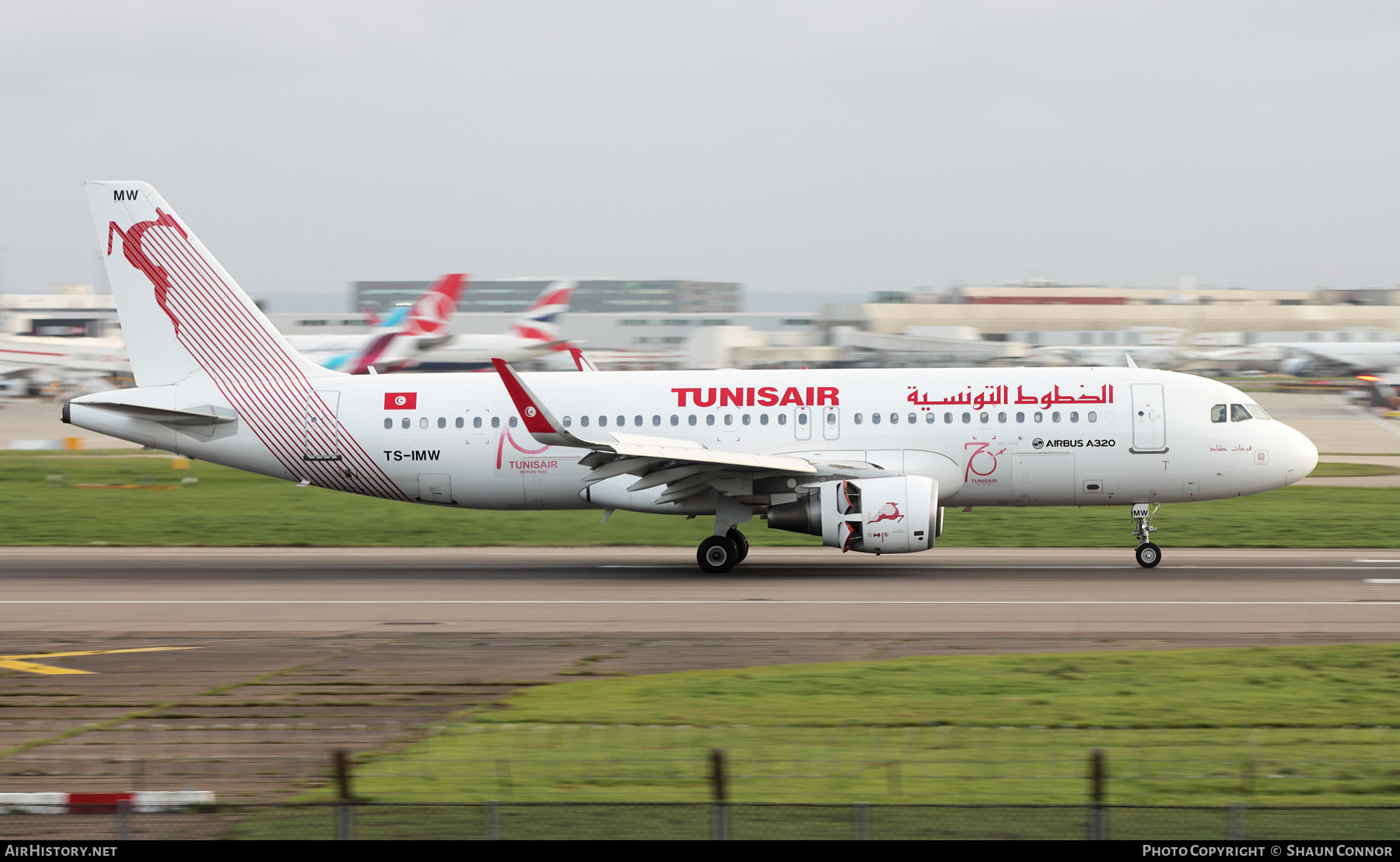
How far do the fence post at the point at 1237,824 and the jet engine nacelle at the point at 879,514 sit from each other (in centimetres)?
1646

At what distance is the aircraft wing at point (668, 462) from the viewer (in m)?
23.8

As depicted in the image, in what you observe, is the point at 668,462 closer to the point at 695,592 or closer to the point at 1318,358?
the point at 695,592

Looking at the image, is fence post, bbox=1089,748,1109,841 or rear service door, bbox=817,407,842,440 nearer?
fence post, bbox=1089,748,1109,841

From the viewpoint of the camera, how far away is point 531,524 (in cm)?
3391

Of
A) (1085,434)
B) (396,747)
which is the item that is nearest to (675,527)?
Result: (1085,434)

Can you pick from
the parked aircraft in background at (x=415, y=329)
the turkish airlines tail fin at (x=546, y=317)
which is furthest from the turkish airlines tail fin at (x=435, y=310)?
the turkish airlines tail fin at (x=546, y=317)

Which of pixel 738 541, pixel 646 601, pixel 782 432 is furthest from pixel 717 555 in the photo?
pixel 646 601

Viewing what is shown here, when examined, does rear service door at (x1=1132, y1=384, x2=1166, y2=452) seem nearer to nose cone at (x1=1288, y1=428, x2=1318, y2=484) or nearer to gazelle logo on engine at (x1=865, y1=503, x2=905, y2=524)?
nose cone at (x1=1288, y1=428, x2=1318, y2=484)

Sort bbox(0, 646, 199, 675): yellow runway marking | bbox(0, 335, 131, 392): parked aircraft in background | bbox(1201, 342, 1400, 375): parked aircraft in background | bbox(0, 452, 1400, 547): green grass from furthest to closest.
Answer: bbox(0, 335, 131, 392): parked aircraft in background < bbox(1201, 342, 1400, 375): parked aircraft in background < bbox(0, 452, 1400, 547): green grass < bbox(0, 646, 199, 675): yellow runway marking

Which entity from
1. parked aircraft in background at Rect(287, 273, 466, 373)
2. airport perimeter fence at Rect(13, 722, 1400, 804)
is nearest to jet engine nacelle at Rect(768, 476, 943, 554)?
airport perimeter fence at Rect(13, 722, 1400, 804)

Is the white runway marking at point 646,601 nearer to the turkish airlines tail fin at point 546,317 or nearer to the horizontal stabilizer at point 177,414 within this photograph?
the horizontal stabilizer at point 177,414

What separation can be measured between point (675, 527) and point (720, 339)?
8870 cm

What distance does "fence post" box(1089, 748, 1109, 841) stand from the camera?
739cm

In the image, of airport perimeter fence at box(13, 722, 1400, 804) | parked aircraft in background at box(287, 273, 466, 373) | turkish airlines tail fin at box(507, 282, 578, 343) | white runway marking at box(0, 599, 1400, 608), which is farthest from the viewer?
turkish airlines tail fin at box(507, 282, 578, 343)
